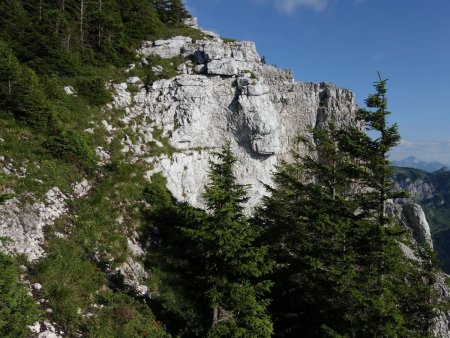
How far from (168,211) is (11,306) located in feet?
50.1

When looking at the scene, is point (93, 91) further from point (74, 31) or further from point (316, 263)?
point (316, 263)

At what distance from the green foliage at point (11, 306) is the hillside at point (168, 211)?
0.04m

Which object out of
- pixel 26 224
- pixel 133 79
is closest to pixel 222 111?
pixel 133 79

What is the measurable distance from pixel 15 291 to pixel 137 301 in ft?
25.0

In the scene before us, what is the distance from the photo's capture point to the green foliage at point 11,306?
7879 mm

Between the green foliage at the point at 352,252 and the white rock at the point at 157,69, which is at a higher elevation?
the white rock at the point at 157,69

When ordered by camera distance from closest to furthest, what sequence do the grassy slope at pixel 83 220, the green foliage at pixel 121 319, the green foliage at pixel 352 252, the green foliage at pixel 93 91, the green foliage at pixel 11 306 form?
the green foliage at pixel 11 306 < the green foliage at pixel 121 319 < the grassy slope at pixel 83 220 < the green foliage at pixel 352 252 < the green foliage at pixel 93 91

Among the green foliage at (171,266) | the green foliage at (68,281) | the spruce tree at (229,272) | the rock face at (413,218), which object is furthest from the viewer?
the rock face at (413,218)

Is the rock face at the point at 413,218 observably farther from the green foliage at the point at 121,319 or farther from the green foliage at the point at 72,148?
the green foliage at the point at 72,148

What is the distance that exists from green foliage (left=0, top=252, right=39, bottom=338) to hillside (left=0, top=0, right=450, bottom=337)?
4cm

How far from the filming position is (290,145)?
40125mm

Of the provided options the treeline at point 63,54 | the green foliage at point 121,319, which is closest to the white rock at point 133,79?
the treeline at point 63,54

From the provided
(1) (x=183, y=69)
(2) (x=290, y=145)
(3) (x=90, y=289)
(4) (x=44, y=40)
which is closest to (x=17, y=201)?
(3) (x=90, y=289)

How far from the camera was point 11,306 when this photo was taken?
26.6 feet
